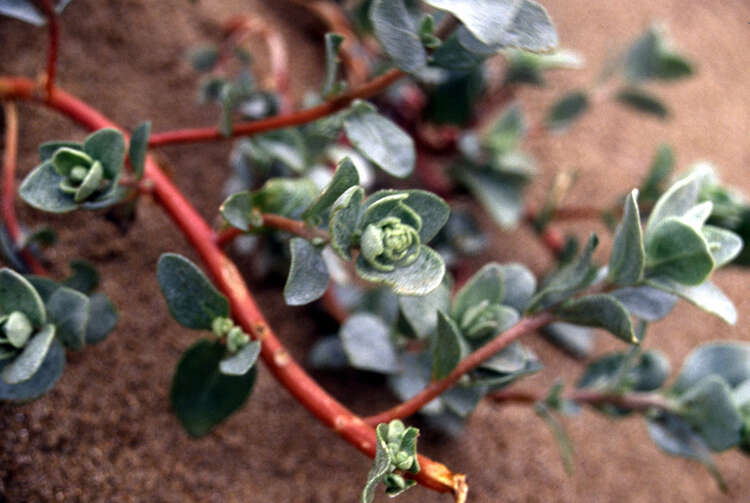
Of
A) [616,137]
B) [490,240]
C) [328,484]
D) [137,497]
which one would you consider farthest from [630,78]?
[137,497]

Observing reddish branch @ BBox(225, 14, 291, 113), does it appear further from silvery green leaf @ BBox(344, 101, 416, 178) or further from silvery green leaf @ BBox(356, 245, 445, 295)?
silvery green leaf @ BBox(356, 245, 445, 295)

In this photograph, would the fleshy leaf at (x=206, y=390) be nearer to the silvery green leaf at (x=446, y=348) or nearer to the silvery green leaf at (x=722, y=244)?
the silvery green leaf at (x=446, y=348)

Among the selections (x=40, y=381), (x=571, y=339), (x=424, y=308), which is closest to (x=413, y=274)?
(x=424, y=308)

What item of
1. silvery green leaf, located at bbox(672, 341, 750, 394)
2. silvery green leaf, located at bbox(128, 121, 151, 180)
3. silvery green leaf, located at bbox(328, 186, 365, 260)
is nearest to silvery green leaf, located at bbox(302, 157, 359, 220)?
silvery green leaf, located at bbox(328, 186, 365, 260)

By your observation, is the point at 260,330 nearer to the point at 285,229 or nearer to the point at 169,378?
the point at 285,229

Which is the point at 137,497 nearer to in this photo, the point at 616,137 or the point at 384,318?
the point at 384,318

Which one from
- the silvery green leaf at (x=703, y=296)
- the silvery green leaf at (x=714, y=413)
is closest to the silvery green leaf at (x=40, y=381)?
the silvery green leaf at (x=703, y=296)
